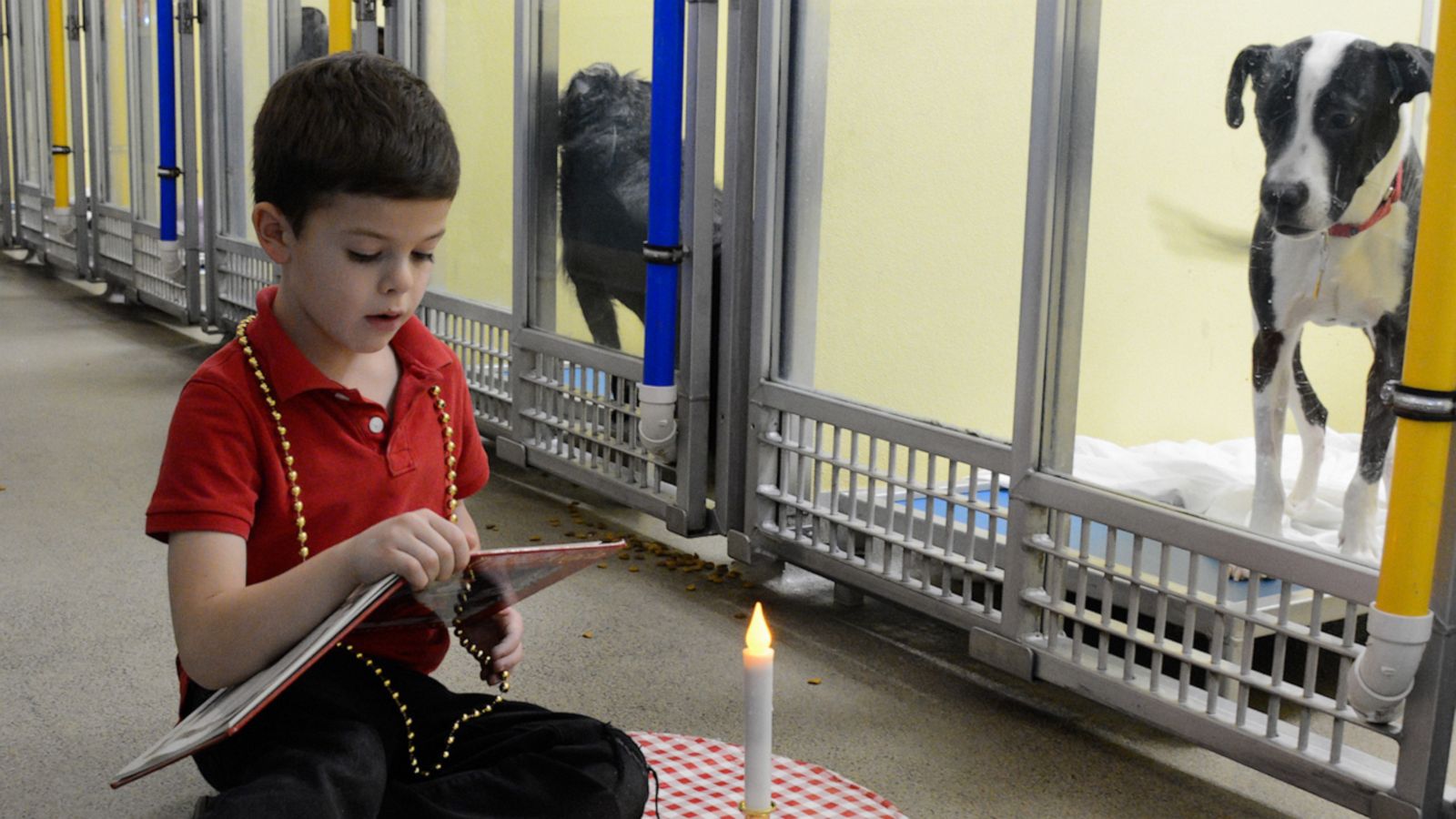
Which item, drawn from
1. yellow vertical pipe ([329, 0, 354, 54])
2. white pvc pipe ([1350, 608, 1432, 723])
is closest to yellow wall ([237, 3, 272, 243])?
yellow vertical pipe ([329, 0, 354, 54])

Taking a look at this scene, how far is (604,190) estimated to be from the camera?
12.3 ft

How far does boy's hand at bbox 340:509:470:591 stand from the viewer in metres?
1.40

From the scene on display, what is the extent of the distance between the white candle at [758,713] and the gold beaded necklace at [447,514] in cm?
33

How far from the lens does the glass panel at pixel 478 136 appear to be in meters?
4.14

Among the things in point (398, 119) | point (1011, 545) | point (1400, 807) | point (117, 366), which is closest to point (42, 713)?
point (398, 119)

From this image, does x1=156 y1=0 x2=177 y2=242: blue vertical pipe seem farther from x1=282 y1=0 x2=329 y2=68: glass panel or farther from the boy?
the boy

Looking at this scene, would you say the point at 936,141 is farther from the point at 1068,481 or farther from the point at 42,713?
the point at 42,713

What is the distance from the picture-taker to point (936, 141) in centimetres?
280

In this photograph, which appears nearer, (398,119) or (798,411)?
(398,119)

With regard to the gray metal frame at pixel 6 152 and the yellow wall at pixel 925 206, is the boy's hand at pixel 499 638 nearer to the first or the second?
the yellow wall at pixel 925 206

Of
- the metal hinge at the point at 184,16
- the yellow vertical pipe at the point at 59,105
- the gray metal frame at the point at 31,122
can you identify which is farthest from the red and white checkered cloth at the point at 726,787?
the gray metal frame at the point at 31,122

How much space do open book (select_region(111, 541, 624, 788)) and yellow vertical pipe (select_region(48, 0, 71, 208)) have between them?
23.3ft

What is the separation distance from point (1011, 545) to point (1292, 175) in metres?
0.78

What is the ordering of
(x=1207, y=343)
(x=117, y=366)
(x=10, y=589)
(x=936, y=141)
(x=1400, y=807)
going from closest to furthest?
(x=1400, y=807), (x=1207, y=343), (x=936, y=141), (x=10, y=589), (x=117, y=366)
